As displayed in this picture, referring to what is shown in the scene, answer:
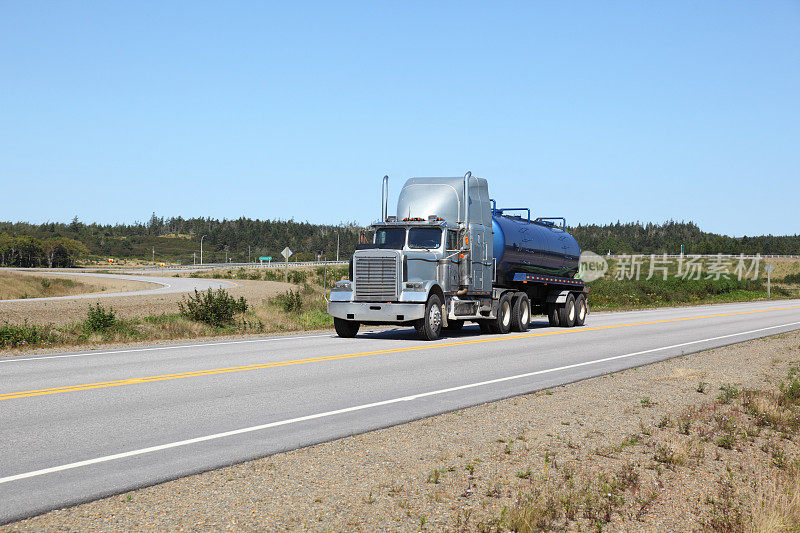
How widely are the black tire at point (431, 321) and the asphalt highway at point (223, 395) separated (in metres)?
0.34

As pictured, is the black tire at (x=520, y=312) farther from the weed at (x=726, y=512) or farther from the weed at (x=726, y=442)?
the weed at (x=726, y=512)

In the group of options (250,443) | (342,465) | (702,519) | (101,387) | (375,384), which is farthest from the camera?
(375,384)

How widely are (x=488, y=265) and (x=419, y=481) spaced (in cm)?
1548

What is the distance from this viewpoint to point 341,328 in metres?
19.5

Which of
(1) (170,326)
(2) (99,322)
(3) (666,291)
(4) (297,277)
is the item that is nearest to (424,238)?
A: (1) (170,326)

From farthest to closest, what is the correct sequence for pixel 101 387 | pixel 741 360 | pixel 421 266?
pixel 421 266
pixel 741 360
pixel 101 387

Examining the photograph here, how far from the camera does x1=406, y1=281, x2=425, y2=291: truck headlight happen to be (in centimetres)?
1853

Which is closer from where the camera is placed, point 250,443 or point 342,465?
point 342,465

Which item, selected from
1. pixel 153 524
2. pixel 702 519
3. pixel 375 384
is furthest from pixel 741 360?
pixel 153 524

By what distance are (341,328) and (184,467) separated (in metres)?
13.1

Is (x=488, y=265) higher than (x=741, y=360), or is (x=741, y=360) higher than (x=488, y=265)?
(x=488, y=265)

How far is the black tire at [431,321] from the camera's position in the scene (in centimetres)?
1865

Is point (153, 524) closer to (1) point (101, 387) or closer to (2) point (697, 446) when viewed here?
(2) point (697, 446)

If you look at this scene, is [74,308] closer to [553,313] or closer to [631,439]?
[553,313]
